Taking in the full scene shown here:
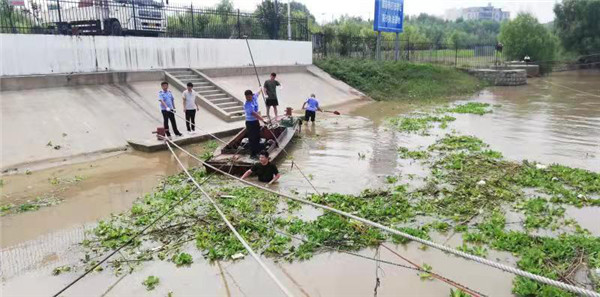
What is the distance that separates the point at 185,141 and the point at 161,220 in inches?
215

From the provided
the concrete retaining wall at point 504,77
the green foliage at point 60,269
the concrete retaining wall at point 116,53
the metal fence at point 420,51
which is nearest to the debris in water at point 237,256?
the green foliage at point 60,269

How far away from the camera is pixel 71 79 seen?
1363 cm

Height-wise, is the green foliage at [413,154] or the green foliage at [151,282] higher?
the green foliage at [413,154]

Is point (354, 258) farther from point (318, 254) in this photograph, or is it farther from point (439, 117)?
point (439, 117)

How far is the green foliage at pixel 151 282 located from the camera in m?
4.94

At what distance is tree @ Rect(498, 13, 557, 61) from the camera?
35.9 metres

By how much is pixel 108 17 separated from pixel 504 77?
77.8 feet

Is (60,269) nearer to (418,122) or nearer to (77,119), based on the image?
(77,119)

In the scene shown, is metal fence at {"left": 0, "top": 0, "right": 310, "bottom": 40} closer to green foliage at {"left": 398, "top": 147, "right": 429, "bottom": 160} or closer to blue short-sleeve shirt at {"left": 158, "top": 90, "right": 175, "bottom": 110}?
blue short-sleeve shirt at {"left": 158, "top": 90, "right": 175, "bottom": 110}

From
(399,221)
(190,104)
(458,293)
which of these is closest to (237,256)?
(399,221)

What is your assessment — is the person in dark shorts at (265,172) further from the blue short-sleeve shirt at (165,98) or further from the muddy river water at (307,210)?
the blue short-sleeve shirt at (165,98)

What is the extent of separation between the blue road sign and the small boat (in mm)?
16291

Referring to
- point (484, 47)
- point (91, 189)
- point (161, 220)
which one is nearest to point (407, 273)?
point (161, 220)

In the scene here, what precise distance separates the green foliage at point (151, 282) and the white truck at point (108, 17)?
12409 millimetres
